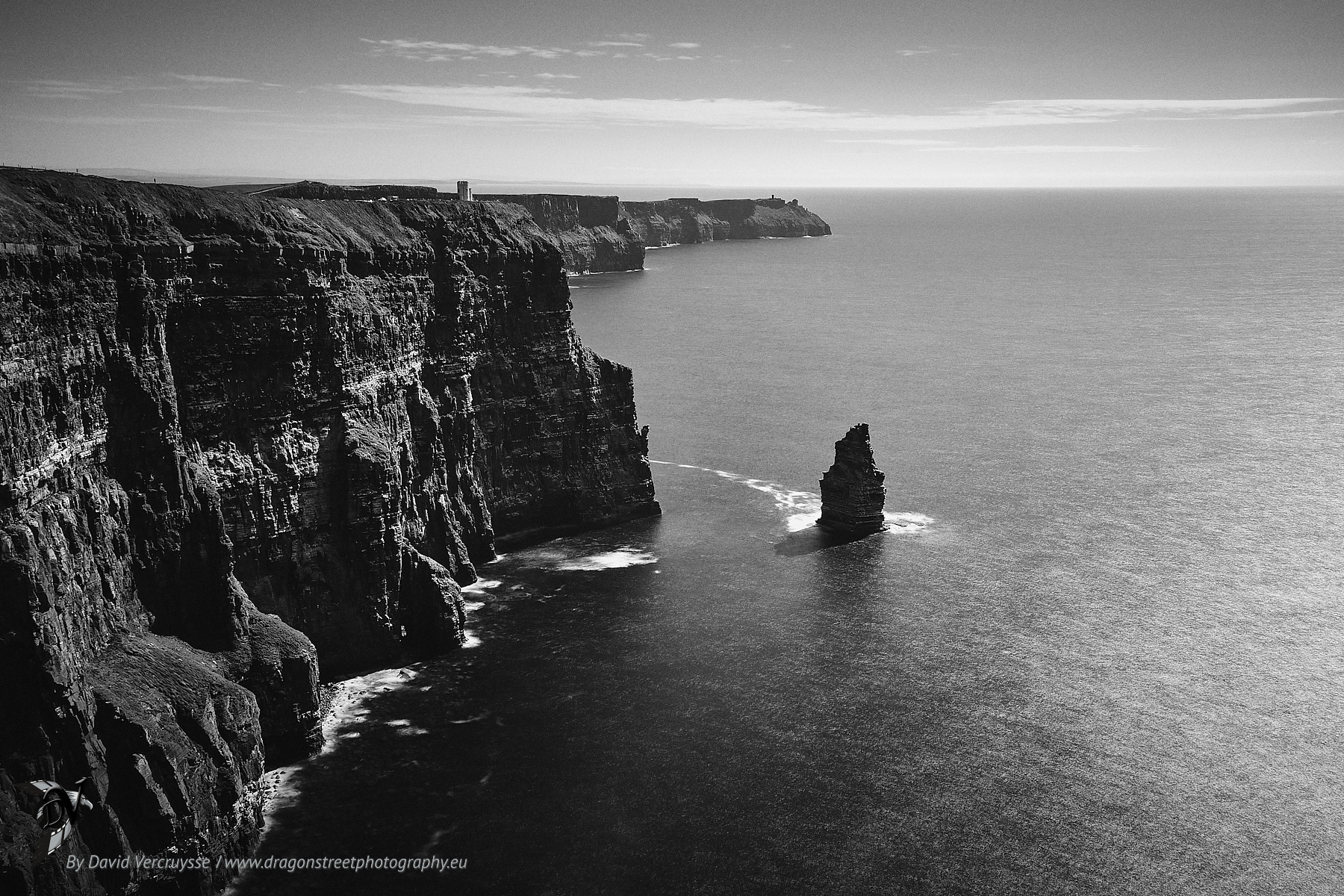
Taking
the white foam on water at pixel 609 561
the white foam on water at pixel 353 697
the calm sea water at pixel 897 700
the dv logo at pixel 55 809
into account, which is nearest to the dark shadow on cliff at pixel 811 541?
the calm sea water at pixel 897 700

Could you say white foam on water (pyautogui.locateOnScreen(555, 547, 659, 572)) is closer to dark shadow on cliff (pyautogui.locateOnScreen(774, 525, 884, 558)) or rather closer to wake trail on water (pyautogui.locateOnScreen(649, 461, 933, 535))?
dark shadow on cliff (pyautogui.locateOnScreen(774, 525, 884, 558))

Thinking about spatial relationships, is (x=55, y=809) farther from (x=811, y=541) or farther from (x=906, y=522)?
(x=906, y=522)

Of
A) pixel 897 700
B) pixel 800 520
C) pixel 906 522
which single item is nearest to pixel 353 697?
pixel 897 700

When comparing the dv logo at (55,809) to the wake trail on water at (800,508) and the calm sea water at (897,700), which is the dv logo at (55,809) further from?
the wake trail on water at (800,508)

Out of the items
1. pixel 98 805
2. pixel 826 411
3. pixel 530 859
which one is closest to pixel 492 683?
pixel 530 859

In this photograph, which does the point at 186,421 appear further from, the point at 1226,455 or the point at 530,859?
the point at 1226,455

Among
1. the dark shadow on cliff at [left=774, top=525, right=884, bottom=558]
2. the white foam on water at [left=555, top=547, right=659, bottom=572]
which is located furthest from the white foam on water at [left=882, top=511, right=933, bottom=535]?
the white foam on water at [left=555, top=547, right=659, bottom=572]
